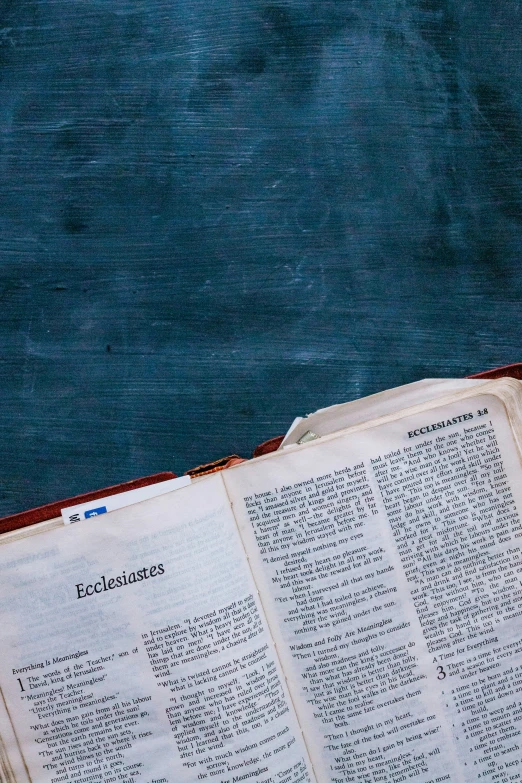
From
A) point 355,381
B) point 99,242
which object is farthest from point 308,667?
point 99,242

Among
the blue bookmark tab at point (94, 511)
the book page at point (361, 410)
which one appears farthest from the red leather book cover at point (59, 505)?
the book page at point (361, 410)

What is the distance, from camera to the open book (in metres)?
0.70

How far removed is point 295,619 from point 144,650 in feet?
0.49

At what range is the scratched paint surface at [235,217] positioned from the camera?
2.50 feet

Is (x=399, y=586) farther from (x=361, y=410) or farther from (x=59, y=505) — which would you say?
(x=59, y=505)

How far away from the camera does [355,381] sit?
77 centimetres

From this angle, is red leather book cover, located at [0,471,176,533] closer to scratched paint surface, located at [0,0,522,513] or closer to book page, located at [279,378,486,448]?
scratched paint surface, located at [0,0,522,513]

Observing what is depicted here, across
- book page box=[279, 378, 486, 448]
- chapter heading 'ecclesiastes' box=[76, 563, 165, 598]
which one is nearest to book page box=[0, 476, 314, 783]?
chapter heading 'ecclesiastes' box=[76, 563, 165, 598]

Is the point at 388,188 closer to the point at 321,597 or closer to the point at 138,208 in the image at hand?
the point at 138,208

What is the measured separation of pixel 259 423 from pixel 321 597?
0.19 metres

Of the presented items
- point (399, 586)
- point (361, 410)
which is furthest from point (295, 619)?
point (361, 410)

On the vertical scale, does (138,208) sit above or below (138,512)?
above

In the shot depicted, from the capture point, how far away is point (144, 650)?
70cm

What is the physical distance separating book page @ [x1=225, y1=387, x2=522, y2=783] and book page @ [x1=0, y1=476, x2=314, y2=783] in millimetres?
35
